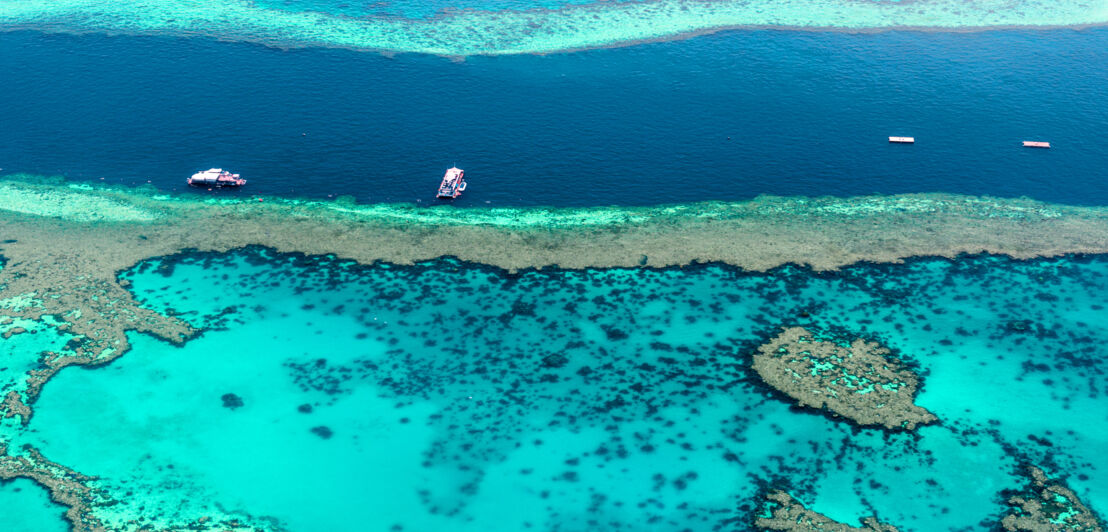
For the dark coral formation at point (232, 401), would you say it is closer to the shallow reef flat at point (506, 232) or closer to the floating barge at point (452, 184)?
the shallow reef flat at point (506, 232)

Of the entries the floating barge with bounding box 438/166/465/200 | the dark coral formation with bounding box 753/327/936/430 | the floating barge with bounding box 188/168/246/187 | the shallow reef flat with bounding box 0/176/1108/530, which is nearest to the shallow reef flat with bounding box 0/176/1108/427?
the shallow reef flat with bounding box 0/176/1108/530

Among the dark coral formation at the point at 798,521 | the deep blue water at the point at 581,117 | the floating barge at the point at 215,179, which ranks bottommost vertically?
the dark coral formation at the point at 798,521

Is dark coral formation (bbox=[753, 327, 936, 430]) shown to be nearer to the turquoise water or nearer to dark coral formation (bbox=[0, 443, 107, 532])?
the turquoise water

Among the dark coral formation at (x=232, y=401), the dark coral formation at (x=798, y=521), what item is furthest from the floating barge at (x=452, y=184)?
the dark coral formation at (x=798, y=521)

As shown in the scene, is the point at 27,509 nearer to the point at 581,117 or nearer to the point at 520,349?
the point at 520,349

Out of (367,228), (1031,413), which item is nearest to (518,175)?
(367,228)

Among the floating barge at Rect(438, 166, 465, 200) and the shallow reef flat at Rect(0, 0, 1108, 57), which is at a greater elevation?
the shallow reef flat at Rect(0, 0, 1108, 57)
